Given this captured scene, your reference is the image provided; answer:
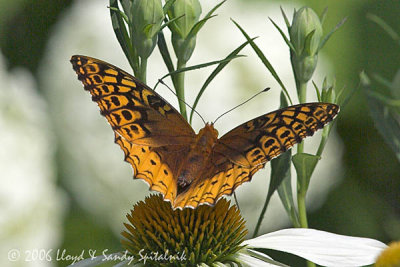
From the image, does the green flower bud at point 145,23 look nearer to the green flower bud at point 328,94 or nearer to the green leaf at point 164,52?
the green leaf at point 164,52

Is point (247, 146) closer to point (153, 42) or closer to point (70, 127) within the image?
point (153, 42)

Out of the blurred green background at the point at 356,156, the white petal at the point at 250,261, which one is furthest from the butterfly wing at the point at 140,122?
the blurred green background at the point at 356,156

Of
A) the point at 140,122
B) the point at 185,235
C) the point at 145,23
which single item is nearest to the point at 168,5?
the point at 145,23

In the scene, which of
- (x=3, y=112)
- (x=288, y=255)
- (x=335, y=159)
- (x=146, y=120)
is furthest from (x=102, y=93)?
(x=335, y=159)

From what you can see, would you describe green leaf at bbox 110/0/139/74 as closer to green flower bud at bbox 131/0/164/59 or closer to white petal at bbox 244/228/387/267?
green flower bud at bbox 131/0/164/59

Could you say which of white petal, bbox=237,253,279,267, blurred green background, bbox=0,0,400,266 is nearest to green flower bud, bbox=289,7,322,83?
white petal, bbox=237,253,279,267
